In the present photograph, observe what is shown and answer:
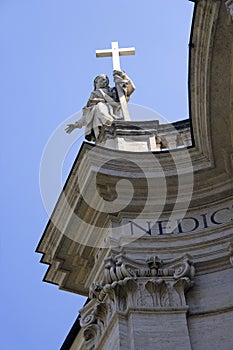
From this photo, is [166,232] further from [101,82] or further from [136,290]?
[101,82]

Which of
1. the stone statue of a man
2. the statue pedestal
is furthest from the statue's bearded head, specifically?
the statue pedestal

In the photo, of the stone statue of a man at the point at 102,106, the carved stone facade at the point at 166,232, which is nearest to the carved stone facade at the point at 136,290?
the carved stone facade at the point at 166,232

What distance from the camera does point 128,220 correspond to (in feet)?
42.0

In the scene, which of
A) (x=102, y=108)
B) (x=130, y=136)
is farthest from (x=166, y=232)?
(x=102, y=108)

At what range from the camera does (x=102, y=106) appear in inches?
598

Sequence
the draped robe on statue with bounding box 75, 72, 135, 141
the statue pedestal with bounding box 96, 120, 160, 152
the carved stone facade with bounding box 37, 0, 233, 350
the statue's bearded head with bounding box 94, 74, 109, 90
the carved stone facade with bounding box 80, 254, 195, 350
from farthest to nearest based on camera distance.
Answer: the statue's bearded head with bounding box 94, 74, 109, 90 → the draped robe on statue with bounding box 75, 72, 135, 141 → the statue pedestal with bounding box 96, 120, 160, 152 → the carved stone facade with bounding box 80, 254, 195, 350 → the carved stone facade with bounding box 37, 0, 233, 350

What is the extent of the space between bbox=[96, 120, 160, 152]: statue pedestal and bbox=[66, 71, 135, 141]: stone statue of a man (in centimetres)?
43

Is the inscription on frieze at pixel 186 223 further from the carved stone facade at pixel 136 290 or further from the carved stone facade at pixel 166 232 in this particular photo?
the carved stone facade at pixel 136 290

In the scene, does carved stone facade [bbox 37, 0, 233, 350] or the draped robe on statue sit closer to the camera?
carved stone facade [bbox 37, 0, 233, 350]

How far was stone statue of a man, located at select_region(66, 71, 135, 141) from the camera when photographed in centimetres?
1495

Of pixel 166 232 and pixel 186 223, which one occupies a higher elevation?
pixel 186 223

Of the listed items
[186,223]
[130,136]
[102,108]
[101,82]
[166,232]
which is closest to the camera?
[166,232]

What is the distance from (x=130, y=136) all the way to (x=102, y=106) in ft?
4.23

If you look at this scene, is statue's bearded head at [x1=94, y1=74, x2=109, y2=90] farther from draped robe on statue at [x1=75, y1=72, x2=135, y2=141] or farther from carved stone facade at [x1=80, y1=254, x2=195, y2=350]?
carved stone facade at [x1=80, y1=254, x2=195, y2=350]
